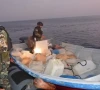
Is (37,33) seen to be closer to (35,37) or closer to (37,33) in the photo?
(37,33)

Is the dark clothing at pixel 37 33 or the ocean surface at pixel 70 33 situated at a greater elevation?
the dark clothing at pixel 37 33

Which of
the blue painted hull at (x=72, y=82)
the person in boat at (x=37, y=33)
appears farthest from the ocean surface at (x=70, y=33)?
the blue painted hull at (x=72, y=82)

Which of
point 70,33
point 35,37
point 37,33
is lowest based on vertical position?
point 70,33

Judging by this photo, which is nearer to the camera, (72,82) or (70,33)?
(72,82)

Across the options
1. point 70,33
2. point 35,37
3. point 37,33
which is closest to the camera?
point 35,37

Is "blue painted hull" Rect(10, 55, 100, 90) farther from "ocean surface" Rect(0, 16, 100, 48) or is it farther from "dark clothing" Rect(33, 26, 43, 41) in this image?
"ocean surface" Rect(0, 16, 100, 48)

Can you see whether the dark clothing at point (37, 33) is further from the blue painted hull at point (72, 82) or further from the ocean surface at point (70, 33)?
the blue painted hull at point (72, 82)

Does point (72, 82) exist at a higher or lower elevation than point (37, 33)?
lower

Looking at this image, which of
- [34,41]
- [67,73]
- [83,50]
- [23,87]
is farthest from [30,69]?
[83,50]

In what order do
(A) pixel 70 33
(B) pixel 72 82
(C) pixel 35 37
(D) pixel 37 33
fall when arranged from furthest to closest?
(A) pixel 70 33 < (D) pixel 37 33 < (C) pixel 35 37 < (B) pixel 72 82

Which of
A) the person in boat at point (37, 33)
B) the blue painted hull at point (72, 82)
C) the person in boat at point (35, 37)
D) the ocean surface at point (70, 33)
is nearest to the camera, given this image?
the blue painted hull at point (72, 82)

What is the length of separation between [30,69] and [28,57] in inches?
37.0

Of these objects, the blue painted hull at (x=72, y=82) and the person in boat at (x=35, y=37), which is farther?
the person in boat at (x=35, y=37)

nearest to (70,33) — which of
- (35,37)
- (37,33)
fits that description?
(37,33)
